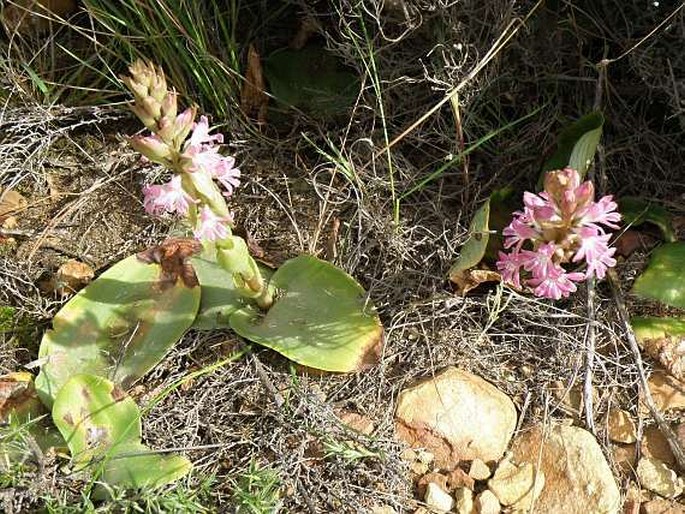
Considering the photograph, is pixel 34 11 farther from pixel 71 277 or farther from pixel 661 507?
pixel 661 507

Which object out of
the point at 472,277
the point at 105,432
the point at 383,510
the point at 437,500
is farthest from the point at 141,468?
the point at 472,277

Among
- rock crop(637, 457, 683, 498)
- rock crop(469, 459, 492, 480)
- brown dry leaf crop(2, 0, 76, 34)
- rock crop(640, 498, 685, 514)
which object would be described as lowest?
rock crop(640, 498, 685, 514)

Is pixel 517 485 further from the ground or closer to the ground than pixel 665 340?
closer to the ground

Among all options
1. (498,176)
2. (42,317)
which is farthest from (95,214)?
(498,176)

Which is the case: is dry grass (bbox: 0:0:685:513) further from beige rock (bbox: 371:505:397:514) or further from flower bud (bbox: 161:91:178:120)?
flower bud (bbox: 161:91:178:120)

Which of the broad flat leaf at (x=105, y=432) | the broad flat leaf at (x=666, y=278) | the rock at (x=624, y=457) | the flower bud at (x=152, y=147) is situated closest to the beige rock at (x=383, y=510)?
the broad flat leaf at (x=105, y=432)

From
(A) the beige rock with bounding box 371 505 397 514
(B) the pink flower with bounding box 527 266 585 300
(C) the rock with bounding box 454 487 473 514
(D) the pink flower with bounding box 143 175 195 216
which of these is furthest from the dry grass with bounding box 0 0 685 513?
(D) the pink flower with bounding box 143 175 195 216

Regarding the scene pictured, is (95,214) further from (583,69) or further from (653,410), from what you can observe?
(653,410)
